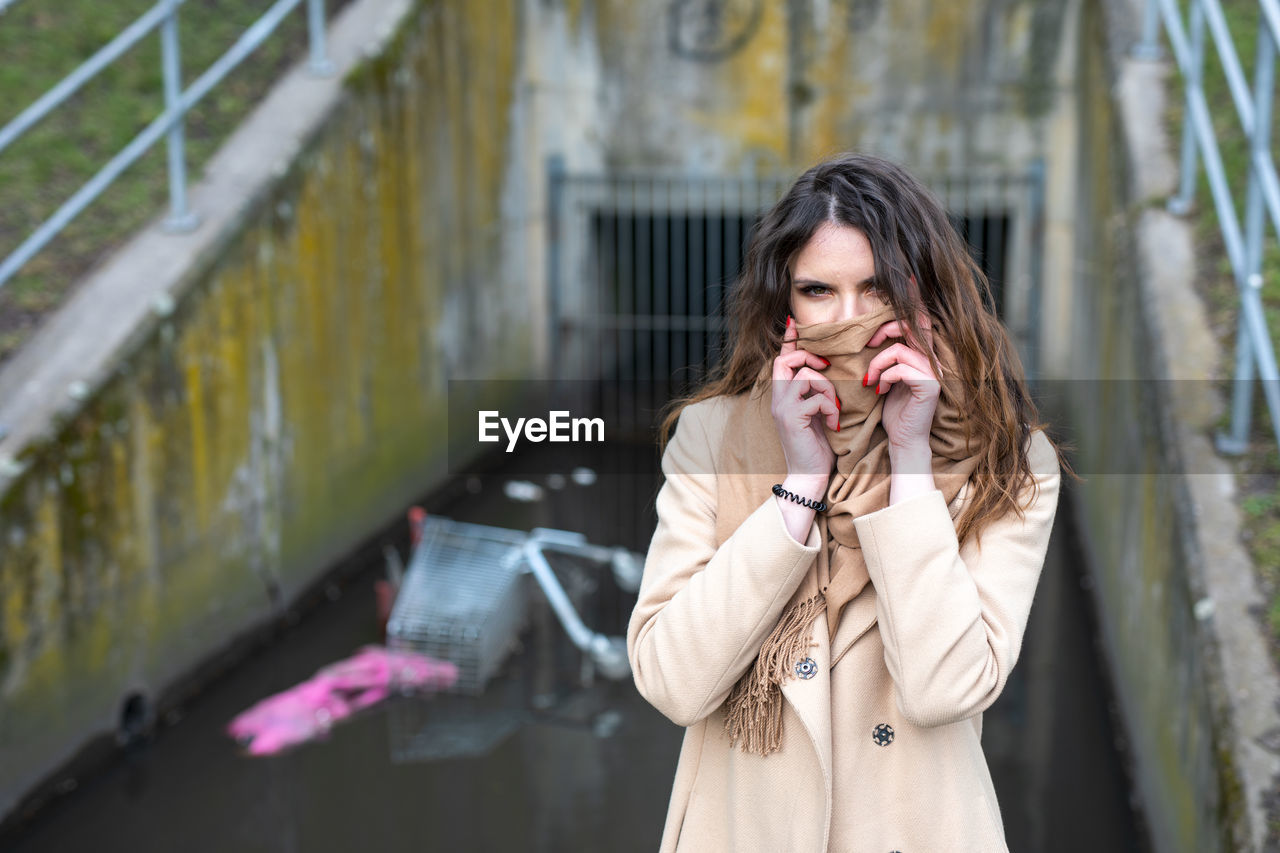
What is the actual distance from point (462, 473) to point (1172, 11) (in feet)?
15.1

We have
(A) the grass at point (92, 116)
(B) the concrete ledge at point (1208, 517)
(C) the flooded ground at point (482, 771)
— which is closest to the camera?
(B) the concrete ledge at point (1208, 517)

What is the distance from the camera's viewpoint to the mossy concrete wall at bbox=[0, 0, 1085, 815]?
4223mm

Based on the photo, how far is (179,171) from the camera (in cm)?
495

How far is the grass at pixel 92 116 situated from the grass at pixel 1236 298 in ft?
13.4

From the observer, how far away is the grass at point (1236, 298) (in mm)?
3279

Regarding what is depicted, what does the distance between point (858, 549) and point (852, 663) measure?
0.15m

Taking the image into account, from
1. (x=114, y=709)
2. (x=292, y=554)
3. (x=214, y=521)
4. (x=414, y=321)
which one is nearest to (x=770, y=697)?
(x=114, y=709)

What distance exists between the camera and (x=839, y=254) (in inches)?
64.5

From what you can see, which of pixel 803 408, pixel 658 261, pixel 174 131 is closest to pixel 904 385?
pixel 803 408

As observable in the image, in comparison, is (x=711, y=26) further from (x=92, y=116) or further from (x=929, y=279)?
(x=929, y=279)

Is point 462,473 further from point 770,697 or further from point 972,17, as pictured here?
point 770,697

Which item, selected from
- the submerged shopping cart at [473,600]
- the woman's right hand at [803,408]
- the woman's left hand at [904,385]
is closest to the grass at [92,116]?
the submerged shopping cart at [473,600]

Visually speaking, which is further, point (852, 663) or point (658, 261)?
point (658, 261)

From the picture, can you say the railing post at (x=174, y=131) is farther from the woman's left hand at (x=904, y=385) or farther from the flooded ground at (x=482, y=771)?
the woman's left hand at (x=904, y=385)
